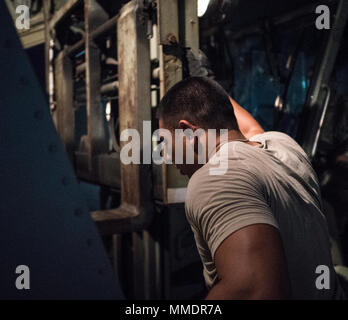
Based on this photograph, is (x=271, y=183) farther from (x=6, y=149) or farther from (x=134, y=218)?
(x=134, y=218)

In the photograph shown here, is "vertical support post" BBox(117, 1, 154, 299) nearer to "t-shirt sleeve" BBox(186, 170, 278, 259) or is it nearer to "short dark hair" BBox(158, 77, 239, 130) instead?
"short dark hair" BBox(158, 77, 239, 130)

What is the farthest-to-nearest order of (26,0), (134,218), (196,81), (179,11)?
(26,0) < (134,218) < (179,11) < (196,81)

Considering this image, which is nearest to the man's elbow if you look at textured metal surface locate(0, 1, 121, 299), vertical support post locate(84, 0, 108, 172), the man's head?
textured metal surface locate(0, 1, 121, 299)

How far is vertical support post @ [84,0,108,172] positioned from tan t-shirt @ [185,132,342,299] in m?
2.48

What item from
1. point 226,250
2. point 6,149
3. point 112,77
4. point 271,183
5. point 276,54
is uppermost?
point 276,54

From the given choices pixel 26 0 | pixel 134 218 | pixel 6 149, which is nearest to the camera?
pixel 6 149

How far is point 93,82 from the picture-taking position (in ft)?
11.3

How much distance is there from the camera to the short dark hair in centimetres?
138

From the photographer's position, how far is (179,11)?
2.32 meters

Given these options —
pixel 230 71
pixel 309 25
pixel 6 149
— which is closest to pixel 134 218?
pixel 6 149

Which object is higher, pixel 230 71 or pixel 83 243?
pixel 230 71

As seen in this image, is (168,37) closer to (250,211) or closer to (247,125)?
(247,125)

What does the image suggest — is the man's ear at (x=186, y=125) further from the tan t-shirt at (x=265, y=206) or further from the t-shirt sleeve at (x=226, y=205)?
the t-shirt sleeve at (x=226, y=205)

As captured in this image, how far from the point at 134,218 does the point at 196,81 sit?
1.47 meters
